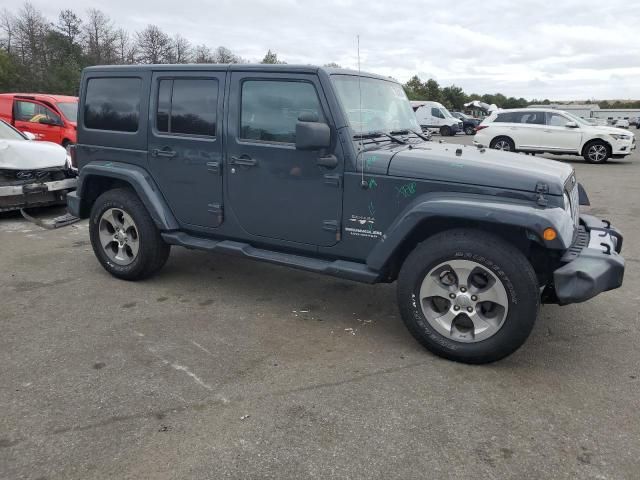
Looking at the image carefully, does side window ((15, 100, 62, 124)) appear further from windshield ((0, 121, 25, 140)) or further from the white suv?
the white suv

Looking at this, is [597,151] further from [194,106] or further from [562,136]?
[194,106]

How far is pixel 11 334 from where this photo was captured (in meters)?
3.74

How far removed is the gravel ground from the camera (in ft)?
7.99

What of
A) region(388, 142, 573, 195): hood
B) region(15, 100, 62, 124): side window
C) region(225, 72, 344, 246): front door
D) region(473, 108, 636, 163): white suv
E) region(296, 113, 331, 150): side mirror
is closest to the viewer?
region(388, 142, 573, 195): hood

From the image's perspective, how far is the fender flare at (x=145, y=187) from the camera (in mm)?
4508

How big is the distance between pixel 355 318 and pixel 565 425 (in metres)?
1.78

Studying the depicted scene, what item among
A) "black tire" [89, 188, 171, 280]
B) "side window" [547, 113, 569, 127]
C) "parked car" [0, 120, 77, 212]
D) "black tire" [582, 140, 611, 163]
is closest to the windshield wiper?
"black tire" [89, 188, 171, 280]

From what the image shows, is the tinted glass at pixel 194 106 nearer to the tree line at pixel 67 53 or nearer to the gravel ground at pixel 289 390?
the gravel ground at pixel 289 390

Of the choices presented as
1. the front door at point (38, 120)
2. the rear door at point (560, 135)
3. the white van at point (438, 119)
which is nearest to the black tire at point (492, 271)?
the front door at point (38, 120)

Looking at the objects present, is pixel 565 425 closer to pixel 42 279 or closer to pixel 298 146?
pixel 298 146

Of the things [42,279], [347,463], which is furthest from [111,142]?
[347,463]

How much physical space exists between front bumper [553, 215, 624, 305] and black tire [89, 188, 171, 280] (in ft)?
11.0

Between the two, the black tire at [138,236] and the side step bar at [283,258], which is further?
the black tire at [138,236]

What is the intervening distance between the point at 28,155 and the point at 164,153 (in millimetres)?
4102
